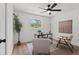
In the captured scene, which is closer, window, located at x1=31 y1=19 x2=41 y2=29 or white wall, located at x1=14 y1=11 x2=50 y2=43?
white wall, located at x1=14 y1=11 x2=50 y2=43

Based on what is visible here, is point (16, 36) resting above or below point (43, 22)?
below

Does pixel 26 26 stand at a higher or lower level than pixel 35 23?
lower

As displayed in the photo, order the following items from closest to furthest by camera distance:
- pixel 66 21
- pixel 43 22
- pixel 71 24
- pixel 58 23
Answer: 1. pixel 71 24
2. pixel 66 21
3. pixel 58 23
4. pixel 43 22

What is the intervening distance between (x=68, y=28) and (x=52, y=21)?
294 cm

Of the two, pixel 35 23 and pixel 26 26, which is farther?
pixel 35 23

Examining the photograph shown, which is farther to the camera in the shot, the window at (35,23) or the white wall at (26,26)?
the window at (35,23)

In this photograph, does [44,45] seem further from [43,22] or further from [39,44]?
[43,22]

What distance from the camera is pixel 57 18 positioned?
28.6 ft

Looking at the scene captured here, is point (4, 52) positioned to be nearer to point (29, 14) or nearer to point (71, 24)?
point (71, 24)

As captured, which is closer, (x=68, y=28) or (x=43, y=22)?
(x=68, y=28)
